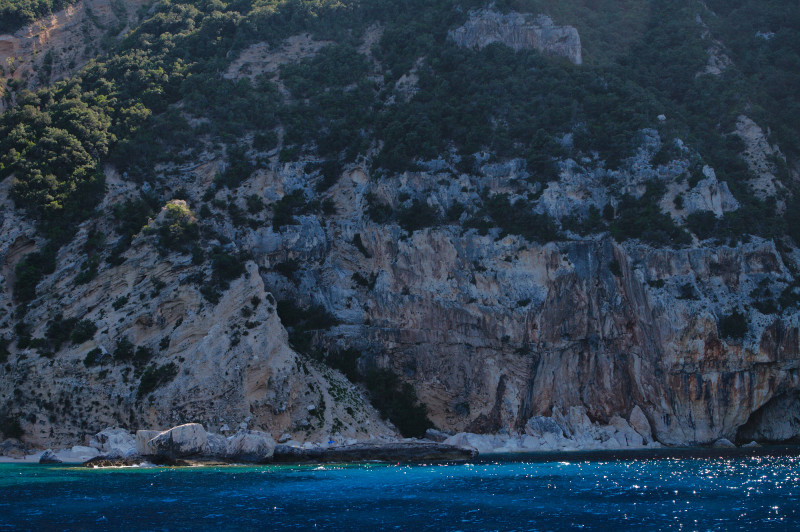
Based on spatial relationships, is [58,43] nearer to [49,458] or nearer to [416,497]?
[49,458]

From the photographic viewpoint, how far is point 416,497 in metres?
26.9

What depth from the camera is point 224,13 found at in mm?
68438

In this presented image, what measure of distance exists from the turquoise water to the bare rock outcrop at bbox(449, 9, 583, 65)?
112ft

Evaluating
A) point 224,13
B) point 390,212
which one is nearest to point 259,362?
point 390,212

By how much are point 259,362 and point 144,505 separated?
1825cm

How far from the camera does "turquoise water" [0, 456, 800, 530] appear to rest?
72.0 ft

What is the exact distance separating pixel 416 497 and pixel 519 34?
42.6 m

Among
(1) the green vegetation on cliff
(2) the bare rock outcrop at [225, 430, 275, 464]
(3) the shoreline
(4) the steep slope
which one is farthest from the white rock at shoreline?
(1) the green vegetation on cliff

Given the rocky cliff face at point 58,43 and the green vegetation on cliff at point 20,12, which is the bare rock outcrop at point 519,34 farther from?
the green vegetation on cliff at point 20,12

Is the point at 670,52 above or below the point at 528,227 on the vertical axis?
above

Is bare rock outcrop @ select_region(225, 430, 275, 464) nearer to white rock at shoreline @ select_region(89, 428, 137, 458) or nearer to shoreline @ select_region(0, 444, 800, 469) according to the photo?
shoreline @ select_region(0, 444, 800, 469)

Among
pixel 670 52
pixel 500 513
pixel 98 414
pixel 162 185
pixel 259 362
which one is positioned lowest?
pixel 500 513

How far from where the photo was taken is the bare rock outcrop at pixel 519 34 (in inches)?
2292

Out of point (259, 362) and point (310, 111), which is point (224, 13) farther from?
point (259, 362)
